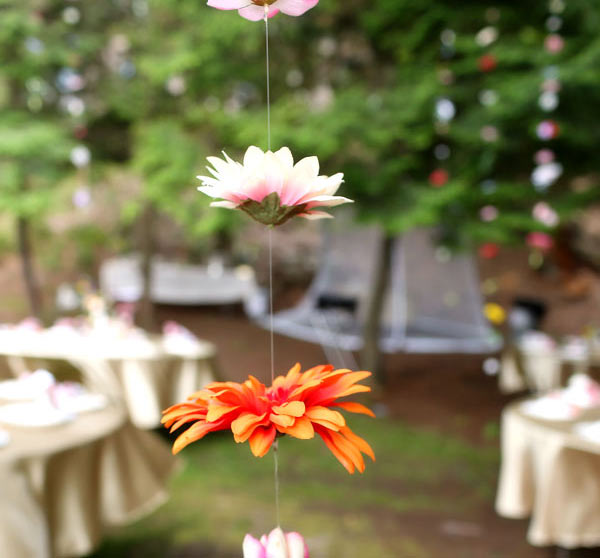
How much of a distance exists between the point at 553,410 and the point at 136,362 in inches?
110

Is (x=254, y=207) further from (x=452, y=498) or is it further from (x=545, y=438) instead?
(x=452, y=498)

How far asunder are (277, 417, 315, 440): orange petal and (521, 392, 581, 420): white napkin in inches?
102

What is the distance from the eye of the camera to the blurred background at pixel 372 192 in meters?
3.34

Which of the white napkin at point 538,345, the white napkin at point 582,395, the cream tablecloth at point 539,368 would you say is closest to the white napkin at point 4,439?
the white napkin at point 582,395

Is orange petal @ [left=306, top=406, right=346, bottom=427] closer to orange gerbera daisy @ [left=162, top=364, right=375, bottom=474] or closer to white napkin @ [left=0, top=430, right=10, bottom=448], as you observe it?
orange gerbera daisy @ [left=162, top=364, right=375, bottom=474]

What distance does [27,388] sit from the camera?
8.88 feet

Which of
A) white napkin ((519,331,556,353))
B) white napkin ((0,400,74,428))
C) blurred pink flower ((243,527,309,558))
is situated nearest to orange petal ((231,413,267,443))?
blurred pink flower ((243,527,309,558))

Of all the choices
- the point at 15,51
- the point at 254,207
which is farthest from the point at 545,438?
the point at 15,51

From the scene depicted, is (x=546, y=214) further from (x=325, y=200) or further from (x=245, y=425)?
(x=245, y=425)

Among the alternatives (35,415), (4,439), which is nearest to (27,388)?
(35,415)

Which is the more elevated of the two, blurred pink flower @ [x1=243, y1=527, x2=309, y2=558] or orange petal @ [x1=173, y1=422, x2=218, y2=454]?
orange petal @ [x1=173, y1=422, x2=218, y2=454]

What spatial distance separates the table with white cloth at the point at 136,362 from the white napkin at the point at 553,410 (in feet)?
7.89

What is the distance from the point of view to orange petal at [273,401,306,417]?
25.7 inches

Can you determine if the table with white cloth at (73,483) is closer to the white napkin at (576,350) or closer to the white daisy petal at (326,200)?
the white daisy petal at (326,200)
